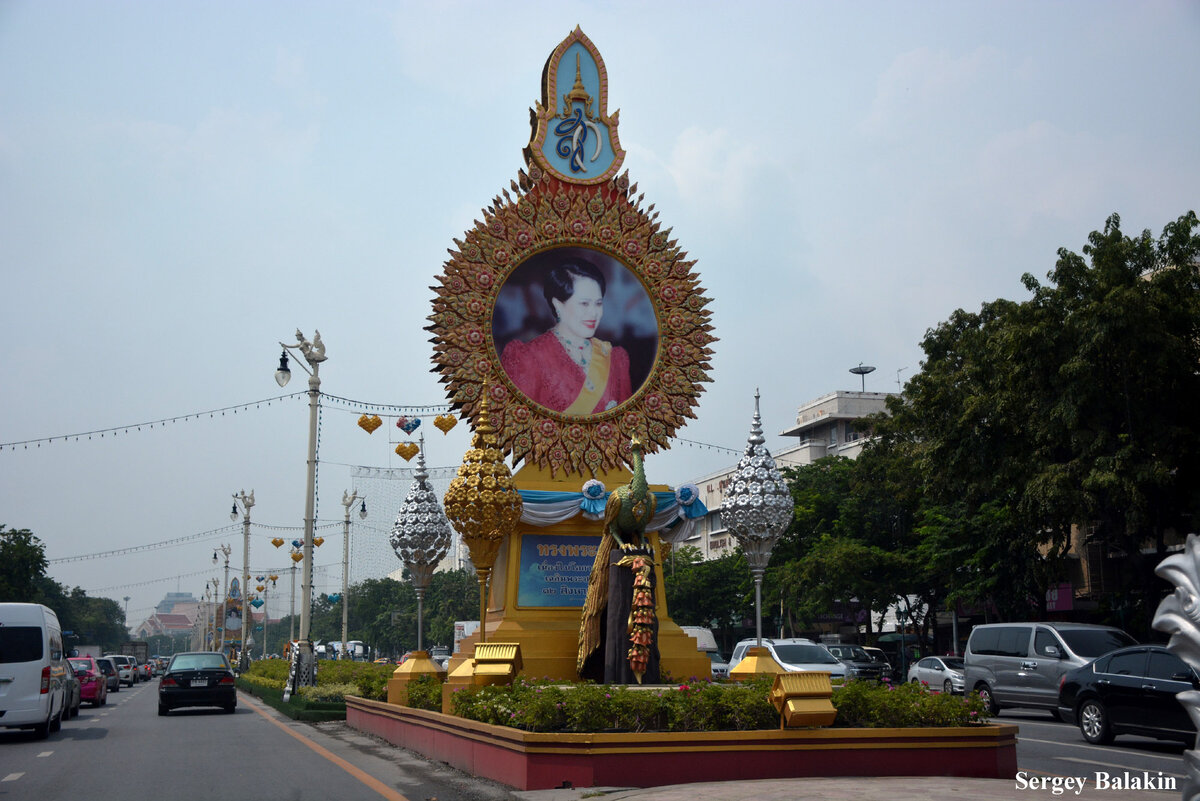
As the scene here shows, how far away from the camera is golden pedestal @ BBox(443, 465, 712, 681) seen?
17500mm

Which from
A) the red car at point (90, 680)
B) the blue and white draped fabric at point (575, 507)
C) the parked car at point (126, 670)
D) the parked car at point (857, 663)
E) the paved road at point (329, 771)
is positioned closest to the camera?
A: the paved road at point (329, 771)

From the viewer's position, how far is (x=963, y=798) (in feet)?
30.5

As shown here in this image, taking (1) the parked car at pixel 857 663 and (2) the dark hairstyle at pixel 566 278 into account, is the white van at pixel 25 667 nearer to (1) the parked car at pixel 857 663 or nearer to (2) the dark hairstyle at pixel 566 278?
(2) the dark hairstyle at pixel 566 278

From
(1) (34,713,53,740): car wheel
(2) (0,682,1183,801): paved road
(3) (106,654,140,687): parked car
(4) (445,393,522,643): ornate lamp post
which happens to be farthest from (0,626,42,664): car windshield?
(3) (106,654,140,687): parked car

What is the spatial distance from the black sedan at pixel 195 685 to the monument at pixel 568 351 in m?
10.9

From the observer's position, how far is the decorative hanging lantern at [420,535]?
21016mm

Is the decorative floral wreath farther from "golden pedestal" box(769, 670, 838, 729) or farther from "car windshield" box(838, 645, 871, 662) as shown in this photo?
"car windshield" box(838, 645, 871, 662)

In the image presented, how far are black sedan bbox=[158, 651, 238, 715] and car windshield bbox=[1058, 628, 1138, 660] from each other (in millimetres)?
19125

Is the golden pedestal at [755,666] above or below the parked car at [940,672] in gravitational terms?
above

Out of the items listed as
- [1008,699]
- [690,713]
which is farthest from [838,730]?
[1008,699]

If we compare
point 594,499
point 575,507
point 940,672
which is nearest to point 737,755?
point 594,499

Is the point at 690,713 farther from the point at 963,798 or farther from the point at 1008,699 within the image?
the point at 1008,699

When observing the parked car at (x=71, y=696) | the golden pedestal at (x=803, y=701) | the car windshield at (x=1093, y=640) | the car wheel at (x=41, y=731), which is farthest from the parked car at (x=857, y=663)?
the car wheel at (x=41, y=731)

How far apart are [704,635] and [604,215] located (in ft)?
89.1
